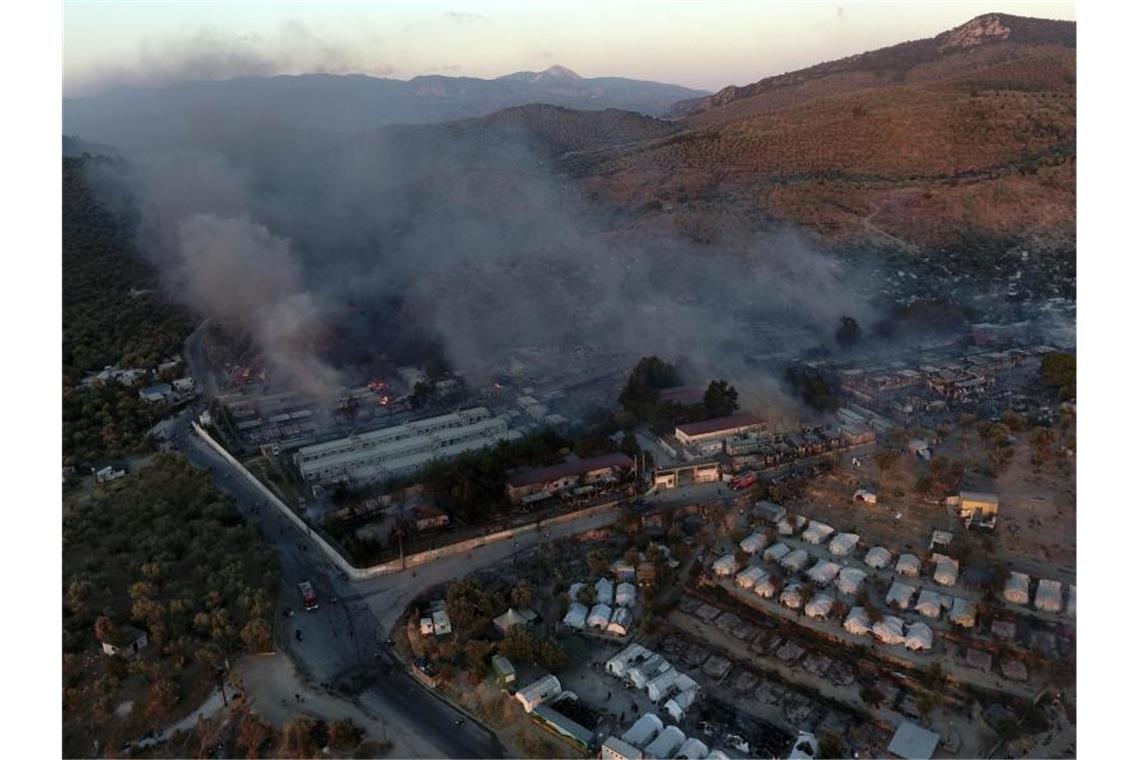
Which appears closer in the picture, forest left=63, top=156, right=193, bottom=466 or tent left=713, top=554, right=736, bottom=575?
tent left=713, top=554, right=736, bottom=575

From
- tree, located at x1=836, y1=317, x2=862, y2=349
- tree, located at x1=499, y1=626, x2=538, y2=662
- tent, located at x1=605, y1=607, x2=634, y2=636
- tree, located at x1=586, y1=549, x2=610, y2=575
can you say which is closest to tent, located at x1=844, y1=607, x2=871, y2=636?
tent, located at x1=605, y1=607, x2=634, y2=636

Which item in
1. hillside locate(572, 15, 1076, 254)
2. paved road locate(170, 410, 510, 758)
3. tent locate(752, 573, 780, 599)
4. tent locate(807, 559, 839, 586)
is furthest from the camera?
hillside locate(572, 15, 1076, 254)

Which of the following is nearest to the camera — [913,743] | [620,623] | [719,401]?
[913,743]

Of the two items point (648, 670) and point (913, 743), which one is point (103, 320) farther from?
point (913, 743)

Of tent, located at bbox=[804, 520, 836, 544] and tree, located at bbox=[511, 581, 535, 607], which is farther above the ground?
tent, located at bbox=[804, 520, 836, 544]

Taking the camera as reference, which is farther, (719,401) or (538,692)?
(719,401)

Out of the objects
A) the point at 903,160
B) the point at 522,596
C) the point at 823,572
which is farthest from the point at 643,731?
the point at 903,160

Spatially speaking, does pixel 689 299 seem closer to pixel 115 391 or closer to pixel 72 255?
pixel 115 391

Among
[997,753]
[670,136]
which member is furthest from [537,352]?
[670,136]

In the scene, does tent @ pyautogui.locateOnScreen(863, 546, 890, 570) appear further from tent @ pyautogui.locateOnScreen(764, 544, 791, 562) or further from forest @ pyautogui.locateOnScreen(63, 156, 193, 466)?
forest @ pyautogui.locateOnScreen(63, 156, 193, 466)
